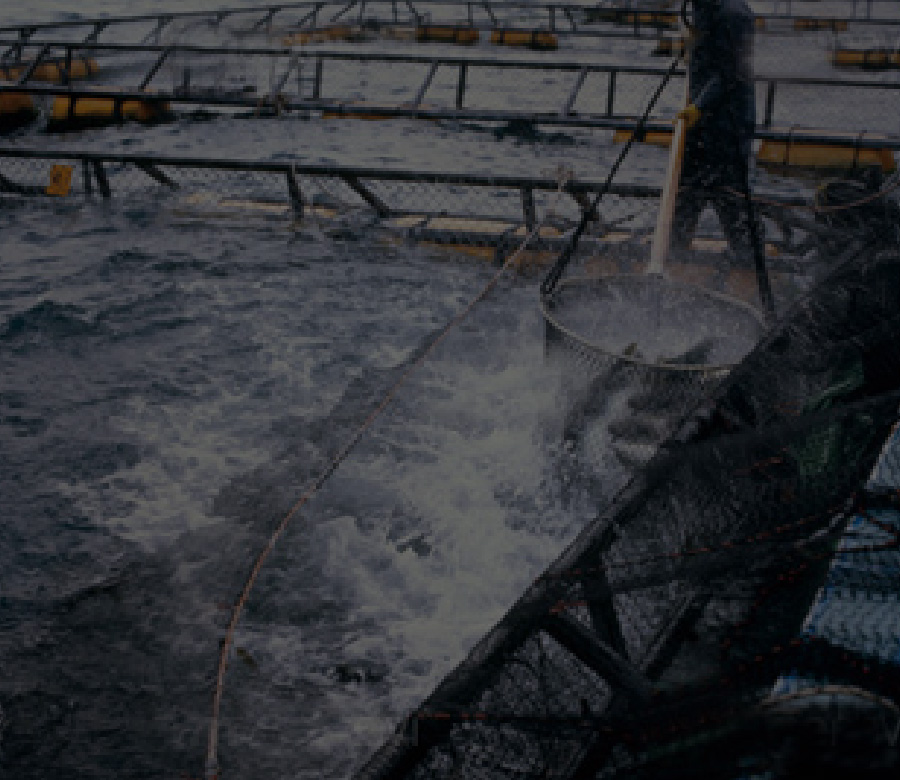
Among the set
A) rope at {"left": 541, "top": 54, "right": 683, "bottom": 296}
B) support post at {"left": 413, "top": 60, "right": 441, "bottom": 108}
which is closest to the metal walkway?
support post at {"left": 413, "top": 60, "right": 441, "bottom": 108}

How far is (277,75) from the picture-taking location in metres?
23.5

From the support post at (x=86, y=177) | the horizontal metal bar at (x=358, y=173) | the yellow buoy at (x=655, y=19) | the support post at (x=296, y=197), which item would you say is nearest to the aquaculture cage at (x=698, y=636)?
the horizontal metal bar at (x=358, y=173)

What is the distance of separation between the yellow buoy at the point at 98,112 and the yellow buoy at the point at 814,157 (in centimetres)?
1243

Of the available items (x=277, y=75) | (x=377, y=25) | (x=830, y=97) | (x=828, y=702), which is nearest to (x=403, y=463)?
(x=828, y=702)

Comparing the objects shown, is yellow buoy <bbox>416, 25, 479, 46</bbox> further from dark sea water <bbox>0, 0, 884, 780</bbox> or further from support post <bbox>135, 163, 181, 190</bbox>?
dark sea water <bbox>0, 0, 884, 780</bbox>

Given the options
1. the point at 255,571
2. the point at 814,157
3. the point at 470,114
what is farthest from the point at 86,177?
the point at 814,157

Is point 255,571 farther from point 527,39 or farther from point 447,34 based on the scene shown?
point 447,34

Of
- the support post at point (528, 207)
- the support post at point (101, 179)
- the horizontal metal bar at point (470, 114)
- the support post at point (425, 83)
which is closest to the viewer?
the support post at point (528, 207)

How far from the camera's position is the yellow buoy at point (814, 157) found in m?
13.4

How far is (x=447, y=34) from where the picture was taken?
108 feet

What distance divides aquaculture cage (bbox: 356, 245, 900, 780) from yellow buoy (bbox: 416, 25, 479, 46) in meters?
31.4

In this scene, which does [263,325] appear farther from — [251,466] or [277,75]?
[277,75]

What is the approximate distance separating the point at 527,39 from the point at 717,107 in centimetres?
2738

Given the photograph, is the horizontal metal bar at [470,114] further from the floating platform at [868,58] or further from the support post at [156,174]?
the floating platform at [868,58]
